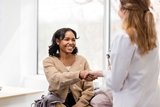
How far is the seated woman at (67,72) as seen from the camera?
1.92 metres

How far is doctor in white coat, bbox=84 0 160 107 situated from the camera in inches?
49.8

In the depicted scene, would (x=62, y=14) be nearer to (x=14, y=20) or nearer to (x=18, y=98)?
(x=14, y=20)

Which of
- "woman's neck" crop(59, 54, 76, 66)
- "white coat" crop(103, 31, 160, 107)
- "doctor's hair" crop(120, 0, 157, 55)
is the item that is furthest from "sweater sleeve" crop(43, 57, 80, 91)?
"doctor's hair" crop(120, 0, 157, 55)

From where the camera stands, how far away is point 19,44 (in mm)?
3268

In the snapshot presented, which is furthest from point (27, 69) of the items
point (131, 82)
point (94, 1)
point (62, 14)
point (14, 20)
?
point (131, 82)

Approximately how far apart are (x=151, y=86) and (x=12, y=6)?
92.3 inches

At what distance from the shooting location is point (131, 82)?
4.33 ft

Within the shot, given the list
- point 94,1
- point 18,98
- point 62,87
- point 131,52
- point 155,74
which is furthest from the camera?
point 94,1

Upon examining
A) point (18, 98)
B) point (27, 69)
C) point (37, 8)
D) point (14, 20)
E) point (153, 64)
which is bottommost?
point (18, 98)

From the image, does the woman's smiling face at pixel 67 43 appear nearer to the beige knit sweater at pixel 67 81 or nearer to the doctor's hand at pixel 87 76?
the beige knit sweater at pixel 67 81

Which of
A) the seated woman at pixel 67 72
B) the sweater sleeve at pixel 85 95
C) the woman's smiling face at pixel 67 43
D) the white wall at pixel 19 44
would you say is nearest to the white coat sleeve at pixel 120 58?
the seated woman at pixel 67 72

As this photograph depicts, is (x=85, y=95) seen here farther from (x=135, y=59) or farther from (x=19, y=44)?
(x=19, y=44)

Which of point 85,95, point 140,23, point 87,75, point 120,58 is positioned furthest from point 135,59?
point 85,95

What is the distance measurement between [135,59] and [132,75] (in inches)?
3.6
